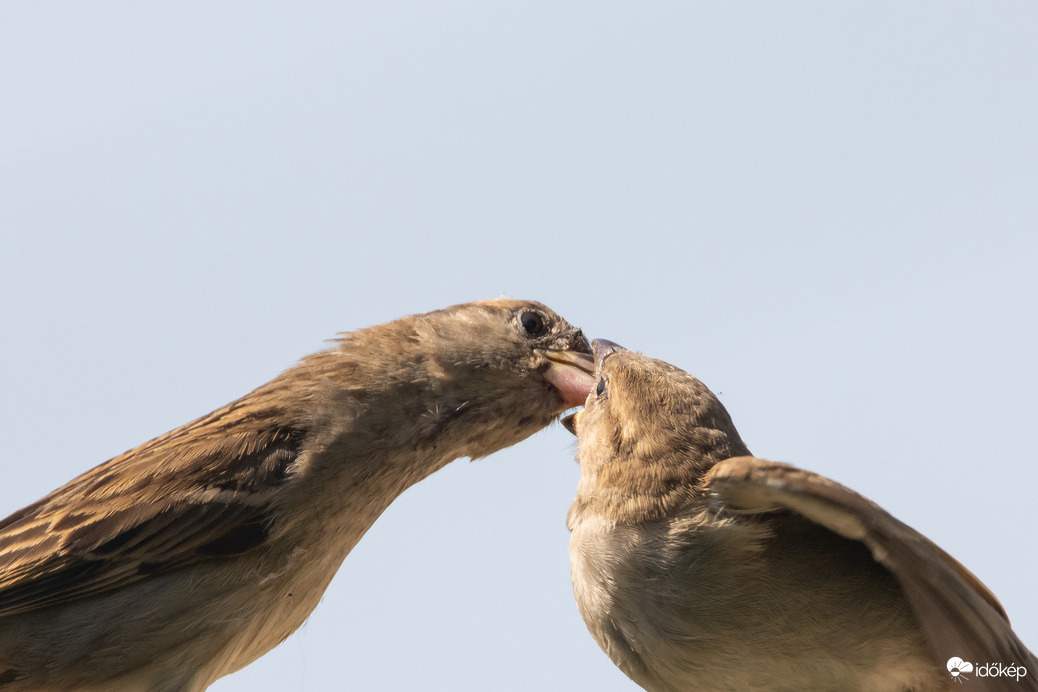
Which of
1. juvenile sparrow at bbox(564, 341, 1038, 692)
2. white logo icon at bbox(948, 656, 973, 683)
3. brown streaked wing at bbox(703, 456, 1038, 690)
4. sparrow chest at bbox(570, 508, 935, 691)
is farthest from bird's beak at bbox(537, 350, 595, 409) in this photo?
white logo icon at bbox(948, 656, 973, 683)

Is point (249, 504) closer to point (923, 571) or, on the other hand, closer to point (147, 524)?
point (147, 524)

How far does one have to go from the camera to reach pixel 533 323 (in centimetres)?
657

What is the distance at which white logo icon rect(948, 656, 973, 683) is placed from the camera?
13.7 ft

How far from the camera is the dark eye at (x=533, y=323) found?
6.54 m

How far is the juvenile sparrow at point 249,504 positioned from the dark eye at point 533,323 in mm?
65

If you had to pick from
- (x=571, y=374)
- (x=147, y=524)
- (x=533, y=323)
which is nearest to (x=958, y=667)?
(x=571, y=374)

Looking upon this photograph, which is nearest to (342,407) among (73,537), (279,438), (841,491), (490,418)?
(279,438)

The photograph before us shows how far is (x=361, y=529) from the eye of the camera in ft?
19.2

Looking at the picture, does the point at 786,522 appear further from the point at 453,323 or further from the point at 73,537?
the point at 73,537

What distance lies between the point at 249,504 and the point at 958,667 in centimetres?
304

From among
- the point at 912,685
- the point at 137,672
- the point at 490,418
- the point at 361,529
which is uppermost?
the point at 490,418

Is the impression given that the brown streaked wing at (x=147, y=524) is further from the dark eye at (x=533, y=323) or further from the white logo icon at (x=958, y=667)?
the white logo icon at (x=958, y=667)

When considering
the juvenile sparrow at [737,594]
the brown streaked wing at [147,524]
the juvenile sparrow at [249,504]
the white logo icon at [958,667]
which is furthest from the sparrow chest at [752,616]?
the brown streaked wing at [147,524]

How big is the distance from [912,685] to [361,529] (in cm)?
256
